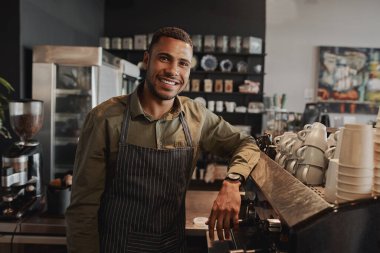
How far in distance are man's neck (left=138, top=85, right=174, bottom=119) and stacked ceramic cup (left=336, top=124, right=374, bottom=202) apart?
80cm

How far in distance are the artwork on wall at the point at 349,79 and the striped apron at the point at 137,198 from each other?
514cm

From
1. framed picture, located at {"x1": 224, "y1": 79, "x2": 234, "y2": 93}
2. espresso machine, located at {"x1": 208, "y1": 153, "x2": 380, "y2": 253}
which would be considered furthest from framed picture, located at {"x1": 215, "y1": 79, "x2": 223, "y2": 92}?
espresso machine, located at {"x1": 208, "y1": 153, "x2": 380, "y2": 253}

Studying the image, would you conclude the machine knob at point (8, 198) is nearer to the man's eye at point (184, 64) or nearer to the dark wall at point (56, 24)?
the man's eye at point (184, 64)

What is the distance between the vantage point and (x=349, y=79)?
5.86m

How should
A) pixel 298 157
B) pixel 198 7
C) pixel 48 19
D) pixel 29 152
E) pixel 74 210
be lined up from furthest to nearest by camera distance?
pixel 198 7
pixel 48 19
pixel 29 152
pixel 74 210
pixel 298 157

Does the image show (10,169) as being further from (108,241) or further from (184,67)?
(184,67)

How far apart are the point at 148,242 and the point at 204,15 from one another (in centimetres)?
487

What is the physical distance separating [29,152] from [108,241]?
89 cm

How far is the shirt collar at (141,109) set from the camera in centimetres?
141

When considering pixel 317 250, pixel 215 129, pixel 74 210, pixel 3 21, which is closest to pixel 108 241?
pixel 74 210

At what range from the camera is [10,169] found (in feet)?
5.83

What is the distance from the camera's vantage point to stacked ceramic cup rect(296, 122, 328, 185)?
117 cm

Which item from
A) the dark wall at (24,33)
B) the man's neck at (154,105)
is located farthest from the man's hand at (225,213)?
the dark wall at (24,33)

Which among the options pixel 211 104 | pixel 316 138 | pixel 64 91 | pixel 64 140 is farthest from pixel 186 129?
pixel 211 104
